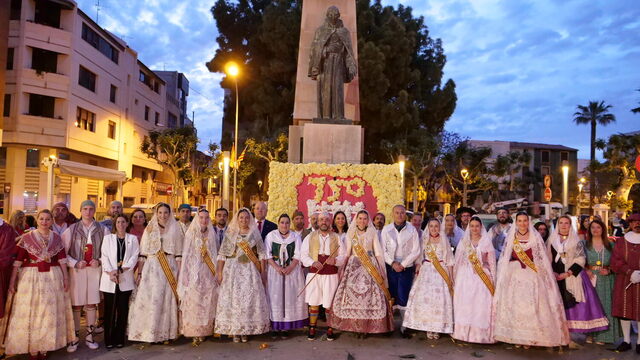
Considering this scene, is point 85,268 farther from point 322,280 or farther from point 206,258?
point 322,280

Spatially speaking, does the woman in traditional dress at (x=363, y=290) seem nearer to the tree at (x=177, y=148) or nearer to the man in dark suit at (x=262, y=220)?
the man in dark suit at (x=262, y=220)

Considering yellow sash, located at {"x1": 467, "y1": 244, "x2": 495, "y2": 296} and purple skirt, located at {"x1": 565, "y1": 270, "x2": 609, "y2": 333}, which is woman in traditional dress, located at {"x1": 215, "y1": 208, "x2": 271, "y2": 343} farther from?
purple skirt, located at {"x1": 565, "y1": 270, "x2": 609, "y2": 333}

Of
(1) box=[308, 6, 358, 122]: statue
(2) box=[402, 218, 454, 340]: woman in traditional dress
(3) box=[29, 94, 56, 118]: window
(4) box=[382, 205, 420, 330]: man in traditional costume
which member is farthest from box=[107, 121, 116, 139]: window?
(2) box=[402, 218, 454, 340]: woman in traditional dress

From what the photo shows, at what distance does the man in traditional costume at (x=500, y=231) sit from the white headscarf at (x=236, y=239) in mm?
3394

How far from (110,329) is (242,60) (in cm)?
2648

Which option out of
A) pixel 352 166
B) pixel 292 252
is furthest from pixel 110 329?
pixel 352 166

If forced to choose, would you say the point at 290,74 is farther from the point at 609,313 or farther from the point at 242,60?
the point at 609,313

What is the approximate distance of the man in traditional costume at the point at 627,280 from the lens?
6.21m

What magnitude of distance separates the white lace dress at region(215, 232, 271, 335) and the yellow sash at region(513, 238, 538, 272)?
3165mm

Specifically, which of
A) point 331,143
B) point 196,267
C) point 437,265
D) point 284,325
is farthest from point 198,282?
point 331,143

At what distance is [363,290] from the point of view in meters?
6.33

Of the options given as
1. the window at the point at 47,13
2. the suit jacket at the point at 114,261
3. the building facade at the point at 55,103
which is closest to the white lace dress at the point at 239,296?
the suit jacket at the point at 114,261

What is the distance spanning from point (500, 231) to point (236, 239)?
13.4ft

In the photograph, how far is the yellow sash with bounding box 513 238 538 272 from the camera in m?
6.04
